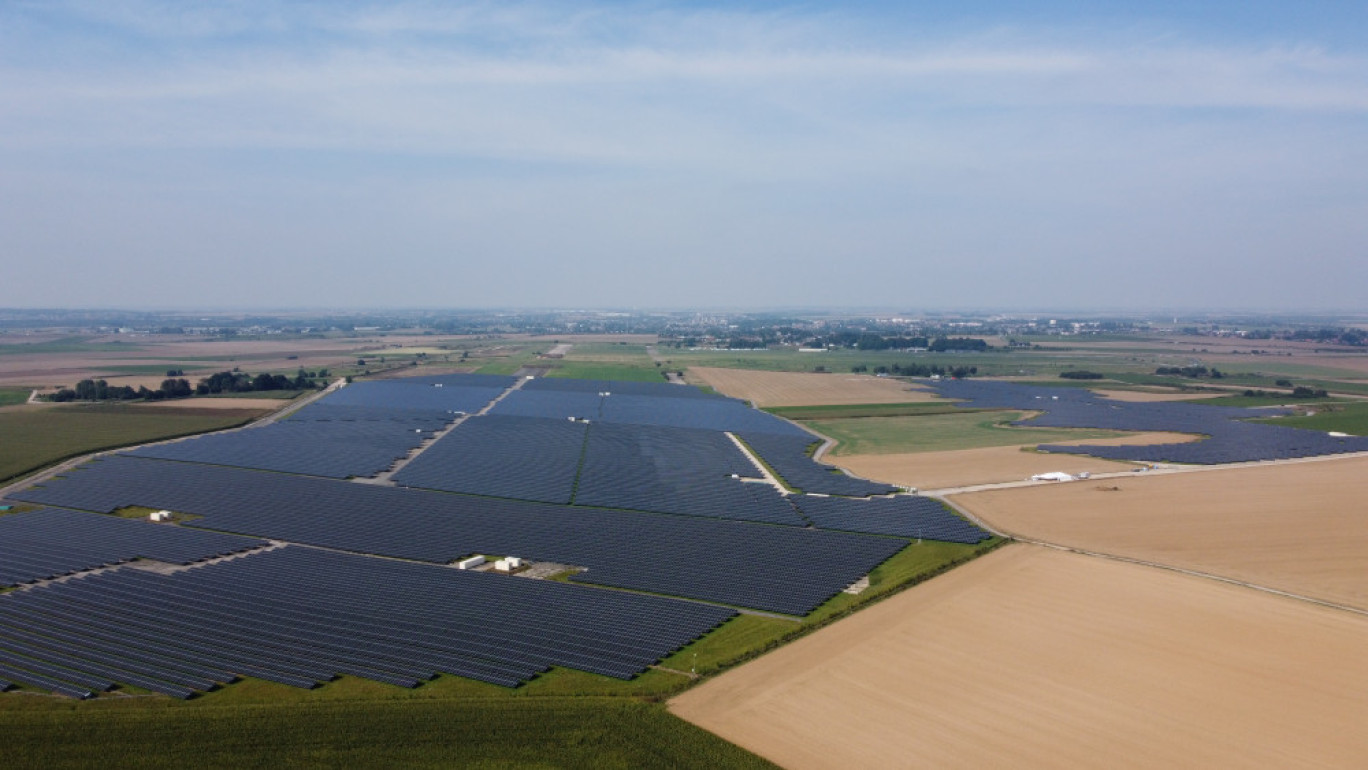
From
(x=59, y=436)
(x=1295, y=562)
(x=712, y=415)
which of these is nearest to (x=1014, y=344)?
(x=712, y=415)

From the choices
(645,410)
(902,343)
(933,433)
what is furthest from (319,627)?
(902,343)

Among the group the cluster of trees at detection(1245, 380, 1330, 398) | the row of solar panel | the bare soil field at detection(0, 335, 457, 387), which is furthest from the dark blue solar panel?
the cluster of trees at detection(1245, 380, 1330, 398)

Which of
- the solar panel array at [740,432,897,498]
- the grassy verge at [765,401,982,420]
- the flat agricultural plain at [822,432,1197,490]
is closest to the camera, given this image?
the solar panel array at [740,432,897,498]

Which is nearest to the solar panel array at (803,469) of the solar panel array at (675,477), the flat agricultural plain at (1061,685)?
the solar panel array at (675,477)

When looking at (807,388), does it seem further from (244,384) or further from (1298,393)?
(244,384)

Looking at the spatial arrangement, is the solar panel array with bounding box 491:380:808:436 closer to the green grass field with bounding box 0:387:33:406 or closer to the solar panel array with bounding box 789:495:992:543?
the solar panel array with bounding box 789:495:992:543

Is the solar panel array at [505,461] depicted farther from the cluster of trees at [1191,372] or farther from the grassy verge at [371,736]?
the cluster of trees at [1191,372]
